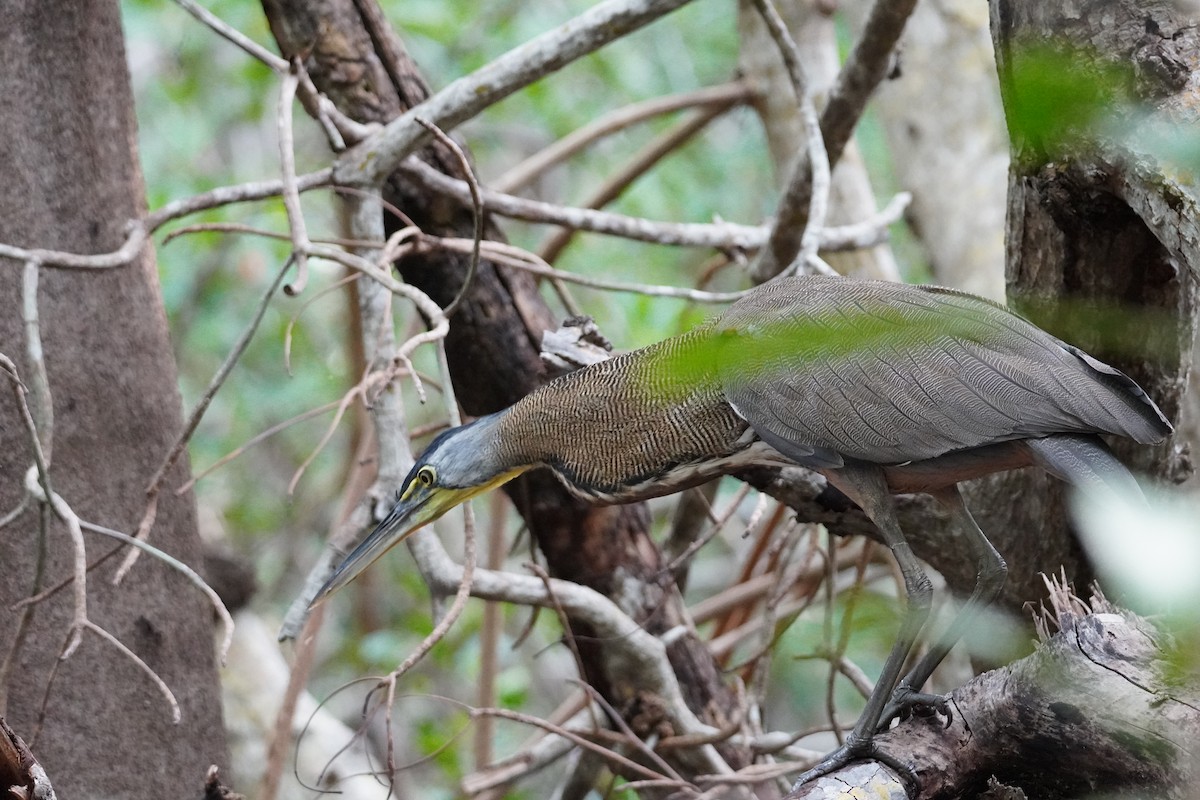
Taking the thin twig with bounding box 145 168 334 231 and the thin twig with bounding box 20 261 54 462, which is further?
the thin twig with bounding box 145 168 334 231

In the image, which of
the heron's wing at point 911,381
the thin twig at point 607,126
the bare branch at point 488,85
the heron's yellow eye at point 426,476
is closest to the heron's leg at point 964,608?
the heron's wing at point 911,381

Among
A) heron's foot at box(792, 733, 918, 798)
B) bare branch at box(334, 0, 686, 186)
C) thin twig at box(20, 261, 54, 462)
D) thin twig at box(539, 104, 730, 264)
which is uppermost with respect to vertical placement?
thin twig at box(539, 104, 730, 264)

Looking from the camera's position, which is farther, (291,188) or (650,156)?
(650,156)

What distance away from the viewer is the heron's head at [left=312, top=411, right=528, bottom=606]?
2289 millimetres

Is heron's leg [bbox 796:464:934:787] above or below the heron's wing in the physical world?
below

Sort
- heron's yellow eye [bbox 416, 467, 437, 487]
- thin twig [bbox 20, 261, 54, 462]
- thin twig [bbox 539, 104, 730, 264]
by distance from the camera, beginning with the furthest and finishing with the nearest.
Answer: thin twig [bbox 539, 104, 730, 264], heron's yellow eye [bbox 416, 467, 437, 487], thin twig [bbox 20, 261, 54, 462]

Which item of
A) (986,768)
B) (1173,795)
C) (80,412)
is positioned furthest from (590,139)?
(1173,795)

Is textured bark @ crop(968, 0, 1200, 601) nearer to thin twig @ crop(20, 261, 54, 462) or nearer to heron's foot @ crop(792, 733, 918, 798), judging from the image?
heron's foot @ crop(792, 733, 918, 798)

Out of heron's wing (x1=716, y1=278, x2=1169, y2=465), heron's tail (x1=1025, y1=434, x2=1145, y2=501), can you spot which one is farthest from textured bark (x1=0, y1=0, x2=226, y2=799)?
heron's tail (x1=1025, y1=434, x2=1145, y2=501)

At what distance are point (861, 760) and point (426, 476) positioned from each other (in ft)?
3.08

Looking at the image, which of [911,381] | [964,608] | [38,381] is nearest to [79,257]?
[38,381]

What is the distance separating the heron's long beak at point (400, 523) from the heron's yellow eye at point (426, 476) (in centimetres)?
2

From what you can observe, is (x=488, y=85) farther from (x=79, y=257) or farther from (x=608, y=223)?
(x=79, y=257)

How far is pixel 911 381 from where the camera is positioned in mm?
1957
